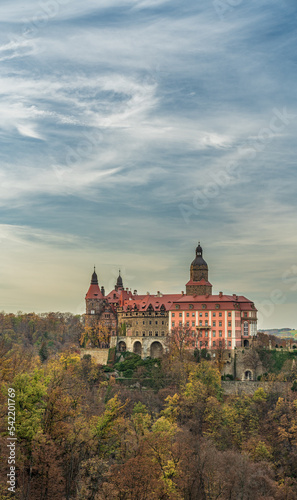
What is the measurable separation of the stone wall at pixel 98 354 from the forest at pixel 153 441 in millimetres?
12443

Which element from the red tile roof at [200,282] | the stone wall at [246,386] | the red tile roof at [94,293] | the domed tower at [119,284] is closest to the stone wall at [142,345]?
the red tile roof at [94,293]

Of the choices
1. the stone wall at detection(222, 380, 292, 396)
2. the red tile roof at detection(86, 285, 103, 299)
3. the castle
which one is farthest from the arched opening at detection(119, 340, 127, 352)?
the stone wall at detection(222, 380, 292, 396)

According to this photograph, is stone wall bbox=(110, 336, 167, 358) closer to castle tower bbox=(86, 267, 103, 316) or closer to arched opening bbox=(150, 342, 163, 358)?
arched opening bbox=(150, 342, 163, 358)

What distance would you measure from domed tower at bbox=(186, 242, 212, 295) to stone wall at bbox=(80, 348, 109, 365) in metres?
16.6

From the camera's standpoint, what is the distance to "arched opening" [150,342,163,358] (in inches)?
3841

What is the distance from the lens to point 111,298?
352ft

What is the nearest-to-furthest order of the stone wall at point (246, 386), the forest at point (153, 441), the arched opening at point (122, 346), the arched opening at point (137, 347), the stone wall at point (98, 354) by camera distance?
the forest at point (153, 441)
the stone wall at point (246, 386)
the stone wall at point (98, 354)
the arched opening at point (137, 347)
the arched opening at point (122, 346)

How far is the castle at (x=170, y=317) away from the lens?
300 ft

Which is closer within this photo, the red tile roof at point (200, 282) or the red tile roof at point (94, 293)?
the red tile roof at point (200, 282)

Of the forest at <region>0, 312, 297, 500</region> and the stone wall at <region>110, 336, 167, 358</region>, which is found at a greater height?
the stone wall at <region>110, 336, 167, 358</region>

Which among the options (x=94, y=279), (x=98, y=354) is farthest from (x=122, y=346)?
(x=94, y=279)

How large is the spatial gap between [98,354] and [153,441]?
47.4 m

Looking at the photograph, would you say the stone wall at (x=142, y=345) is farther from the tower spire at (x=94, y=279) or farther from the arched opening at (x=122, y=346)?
the tower spire at (x=94, y=279)

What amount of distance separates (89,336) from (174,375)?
2232 centimetres
